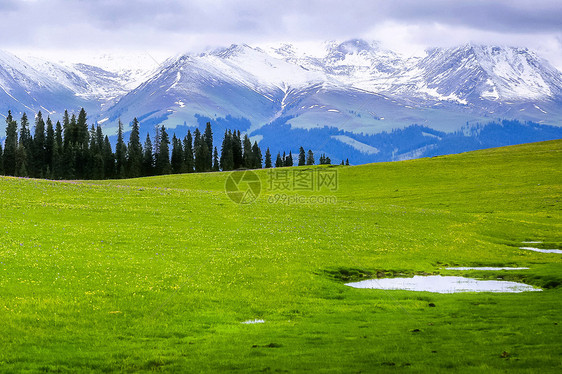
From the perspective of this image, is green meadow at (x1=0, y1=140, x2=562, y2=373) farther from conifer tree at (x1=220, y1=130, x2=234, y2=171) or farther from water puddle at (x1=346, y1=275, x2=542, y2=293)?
conifer tree at (x1=220, y1=130, x2=234, y2=171)

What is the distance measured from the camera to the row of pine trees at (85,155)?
144250 millimetres

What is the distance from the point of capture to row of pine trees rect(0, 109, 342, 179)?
144 metres

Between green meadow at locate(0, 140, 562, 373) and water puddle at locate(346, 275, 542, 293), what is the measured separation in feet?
4.76

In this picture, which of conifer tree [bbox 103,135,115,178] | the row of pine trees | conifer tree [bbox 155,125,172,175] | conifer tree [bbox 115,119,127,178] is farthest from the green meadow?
conifer tree [bbox 155,125,172,175]

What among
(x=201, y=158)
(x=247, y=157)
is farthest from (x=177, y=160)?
(x=247, y=157)

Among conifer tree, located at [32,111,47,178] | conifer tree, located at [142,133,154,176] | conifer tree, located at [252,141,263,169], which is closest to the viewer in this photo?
conifer tree, located at [32,111,47,178]

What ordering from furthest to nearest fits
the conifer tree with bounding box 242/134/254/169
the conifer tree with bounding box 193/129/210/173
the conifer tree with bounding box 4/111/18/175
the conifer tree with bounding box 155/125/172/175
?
the conifer tree with bounding box 242/134/254/169, the conifer tree with bounding box 193/129/210/173, the conifer tree with bounding box 155/125/172/175, the conifer tree with bounding box 4/111/18/175

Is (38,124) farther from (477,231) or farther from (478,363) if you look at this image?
(478,363)

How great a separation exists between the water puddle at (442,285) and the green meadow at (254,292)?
1.45 m

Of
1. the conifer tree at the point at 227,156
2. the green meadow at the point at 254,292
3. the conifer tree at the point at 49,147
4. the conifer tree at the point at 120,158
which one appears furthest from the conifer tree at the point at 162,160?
the green meadow at the point at 254,292

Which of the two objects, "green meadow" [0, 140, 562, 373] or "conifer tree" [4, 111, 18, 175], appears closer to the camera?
"green meadow" [0, 140, 562, 373]

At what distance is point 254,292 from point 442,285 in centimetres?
1131

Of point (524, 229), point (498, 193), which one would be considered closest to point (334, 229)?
point (524, 229)

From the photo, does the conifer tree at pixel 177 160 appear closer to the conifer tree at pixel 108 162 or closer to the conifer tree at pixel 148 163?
the conifer tree at pixel 148 163
